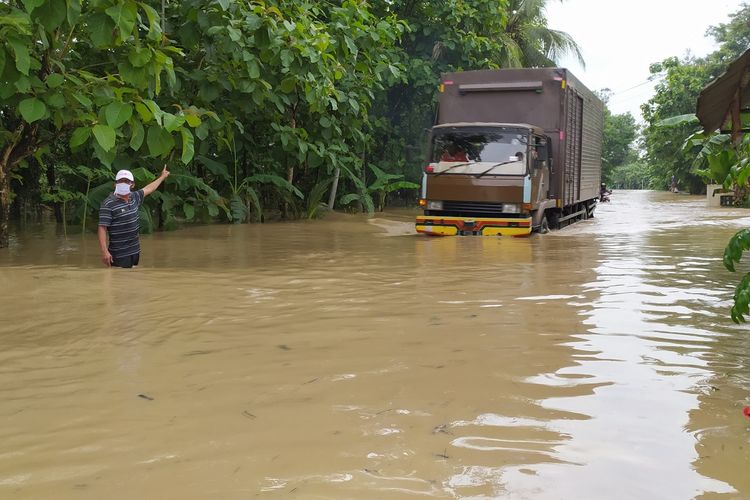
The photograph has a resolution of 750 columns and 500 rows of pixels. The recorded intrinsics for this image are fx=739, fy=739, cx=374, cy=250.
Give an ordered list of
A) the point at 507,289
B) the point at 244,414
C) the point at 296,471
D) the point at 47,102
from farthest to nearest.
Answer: the point at 47,102 → the point at 507,289 → the point at 244,414 → the point at 296,471

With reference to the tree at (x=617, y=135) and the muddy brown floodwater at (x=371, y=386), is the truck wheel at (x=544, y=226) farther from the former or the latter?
the tree at (x=617, y=135)

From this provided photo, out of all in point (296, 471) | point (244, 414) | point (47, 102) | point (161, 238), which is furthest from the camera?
point (161, 238)

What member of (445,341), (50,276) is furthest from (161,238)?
(445,341)

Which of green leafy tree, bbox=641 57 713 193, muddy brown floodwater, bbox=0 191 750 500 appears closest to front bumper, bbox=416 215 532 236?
muddy brown floodwater, bbox=0 191 750 500

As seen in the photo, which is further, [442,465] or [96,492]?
[442,465]

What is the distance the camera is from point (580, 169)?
1725 cm

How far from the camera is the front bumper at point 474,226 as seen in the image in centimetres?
1268

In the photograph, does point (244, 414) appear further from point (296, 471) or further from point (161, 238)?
point (161, 238)

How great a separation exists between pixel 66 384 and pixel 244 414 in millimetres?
1180

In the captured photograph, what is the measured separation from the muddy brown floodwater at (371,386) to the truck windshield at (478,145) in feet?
15.8

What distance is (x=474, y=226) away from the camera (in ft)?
42.4

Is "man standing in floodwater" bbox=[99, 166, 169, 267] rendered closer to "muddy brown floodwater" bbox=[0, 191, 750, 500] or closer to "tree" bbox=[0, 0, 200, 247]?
"muddy brown floodwater" bbox=[0, 191, 750, 500]

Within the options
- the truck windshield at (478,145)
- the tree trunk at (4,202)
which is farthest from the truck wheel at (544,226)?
the tree trunk at (4,202)

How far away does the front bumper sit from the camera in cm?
1268
